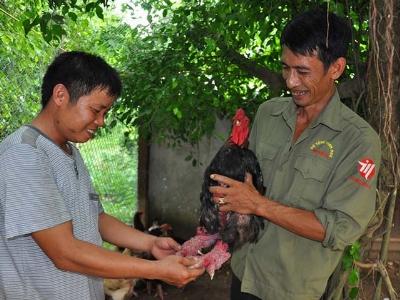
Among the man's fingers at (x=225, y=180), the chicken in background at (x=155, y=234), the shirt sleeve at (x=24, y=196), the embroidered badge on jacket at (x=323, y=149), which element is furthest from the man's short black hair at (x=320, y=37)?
the chicken in background at (x=155, y=234)

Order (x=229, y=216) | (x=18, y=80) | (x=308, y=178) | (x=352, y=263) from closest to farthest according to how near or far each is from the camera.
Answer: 1. (x=308, y=178)
2. (x=229, y=216)
3. (x=352, y=263)
4. (x=18, y=80)

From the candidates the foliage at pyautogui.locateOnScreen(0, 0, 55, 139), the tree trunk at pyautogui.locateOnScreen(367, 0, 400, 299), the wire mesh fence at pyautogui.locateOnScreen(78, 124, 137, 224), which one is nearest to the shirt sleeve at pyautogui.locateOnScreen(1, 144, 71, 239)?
the tree trunk at pyautogui.locateOnScreen(367, 0, 400, 299)

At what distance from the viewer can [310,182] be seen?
2.13 m

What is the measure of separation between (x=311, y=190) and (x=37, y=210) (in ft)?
4.18

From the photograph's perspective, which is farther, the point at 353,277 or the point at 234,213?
the point at 353,277

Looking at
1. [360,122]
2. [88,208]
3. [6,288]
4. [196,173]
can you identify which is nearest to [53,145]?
[88,208]

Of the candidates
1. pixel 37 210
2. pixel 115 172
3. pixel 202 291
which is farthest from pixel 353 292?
pixel 115 172

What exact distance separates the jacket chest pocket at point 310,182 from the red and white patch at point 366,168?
0.17 m

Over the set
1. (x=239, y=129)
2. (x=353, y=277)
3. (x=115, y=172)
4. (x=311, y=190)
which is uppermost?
(x=239, y=129)

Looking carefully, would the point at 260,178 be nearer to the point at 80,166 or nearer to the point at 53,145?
the point at 80,166

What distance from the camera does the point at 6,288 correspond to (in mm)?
1694

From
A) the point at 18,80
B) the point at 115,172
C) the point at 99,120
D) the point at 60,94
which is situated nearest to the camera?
the point at 60,94

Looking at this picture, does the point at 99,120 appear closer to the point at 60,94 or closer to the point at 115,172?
the point at 60,94

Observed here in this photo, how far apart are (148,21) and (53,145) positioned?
114 inches
